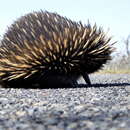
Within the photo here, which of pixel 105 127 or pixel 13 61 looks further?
pixel 13 61

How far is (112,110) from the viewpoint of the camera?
4.94m

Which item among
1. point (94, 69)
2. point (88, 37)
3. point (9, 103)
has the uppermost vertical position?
point (88, 37)

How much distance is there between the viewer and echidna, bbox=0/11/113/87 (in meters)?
9.70

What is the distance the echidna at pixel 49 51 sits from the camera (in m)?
9.70

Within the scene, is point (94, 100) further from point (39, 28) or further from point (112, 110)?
point (39, 28)

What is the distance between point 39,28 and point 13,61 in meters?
0.97

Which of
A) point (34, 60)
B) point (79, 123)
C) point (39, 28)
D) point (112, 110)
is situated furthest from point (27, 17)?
point (79, 123)

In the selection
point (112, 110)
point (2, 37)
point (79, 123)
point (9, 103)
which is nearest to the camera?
point (79, 123)

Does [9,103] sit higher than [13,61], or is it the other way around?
[13,61]

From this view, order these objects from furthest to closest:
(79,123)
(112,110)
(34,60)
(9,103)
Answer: (34,60)
(9,103)
(112,110)
(79,123)

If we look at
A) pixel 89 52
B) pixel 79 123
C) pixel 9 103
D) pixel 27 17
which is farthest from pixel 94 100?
pixel 27 17

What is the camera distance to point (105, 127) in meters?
3.88

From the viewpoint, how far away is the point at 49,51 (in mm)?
9719

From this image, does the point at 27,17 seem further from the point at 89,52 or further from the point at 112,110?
the point at 112,110
